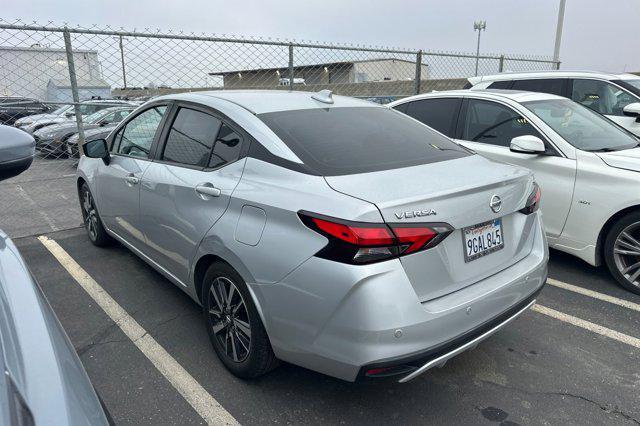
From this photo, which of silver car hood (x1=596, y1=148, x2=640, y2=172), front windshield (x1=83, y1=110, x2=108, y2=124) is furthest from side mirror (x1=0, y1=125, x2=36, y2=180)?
front windshield (x1=83, y1=110, x2=108, y2=124)

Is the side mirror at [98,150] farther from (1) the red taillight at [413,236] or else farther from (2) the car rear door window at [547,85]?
(2) the car rear door window at [547,85]

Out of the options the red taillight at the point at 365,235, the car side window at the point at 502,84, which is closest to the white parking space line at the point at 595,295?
the red taillight at the point at 365,235

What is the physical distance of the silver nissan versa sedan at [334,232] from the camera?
200cm

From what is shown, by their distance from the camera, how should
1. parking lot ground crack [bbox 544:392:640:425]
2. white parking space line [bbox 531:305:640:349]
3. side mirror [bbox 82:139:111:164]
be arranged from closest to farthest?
1. parking lot ground crack [bbox 544:392:640:425]
2. white parking space line [bbox 531:305:640:349]
3. side mirror [bbox 82:139:111:164]

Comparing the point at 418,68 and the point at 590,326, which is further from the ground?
the point at 418,68

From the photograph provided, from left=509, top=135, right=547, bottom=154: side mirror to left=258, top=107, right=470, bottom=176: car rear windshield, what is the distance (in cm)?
137

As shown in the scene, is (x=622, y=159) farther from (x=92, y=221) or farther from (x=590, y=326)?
(x=92, y=221)

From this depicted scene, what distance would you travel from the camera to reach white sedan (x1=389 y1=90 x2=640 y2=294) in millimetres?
3777

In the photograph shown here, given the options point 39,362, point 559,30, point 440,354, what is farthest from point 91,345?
point 559,30

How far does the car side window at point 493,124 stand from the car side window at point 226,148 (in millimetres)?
2961

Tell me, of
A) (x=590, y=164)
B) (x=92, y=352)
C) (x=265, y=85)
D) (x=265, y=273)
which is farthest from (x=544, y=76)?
(x=92, y=352)

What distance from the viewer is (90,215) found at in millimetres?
4750

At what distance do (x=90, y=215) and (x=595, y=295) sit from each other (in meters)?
4.70

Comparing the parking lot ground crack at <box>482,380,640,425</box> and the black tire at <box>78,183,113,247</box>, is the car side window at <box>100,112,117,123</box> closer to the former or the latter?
the black tire at <box>78,183,113,247</box>
